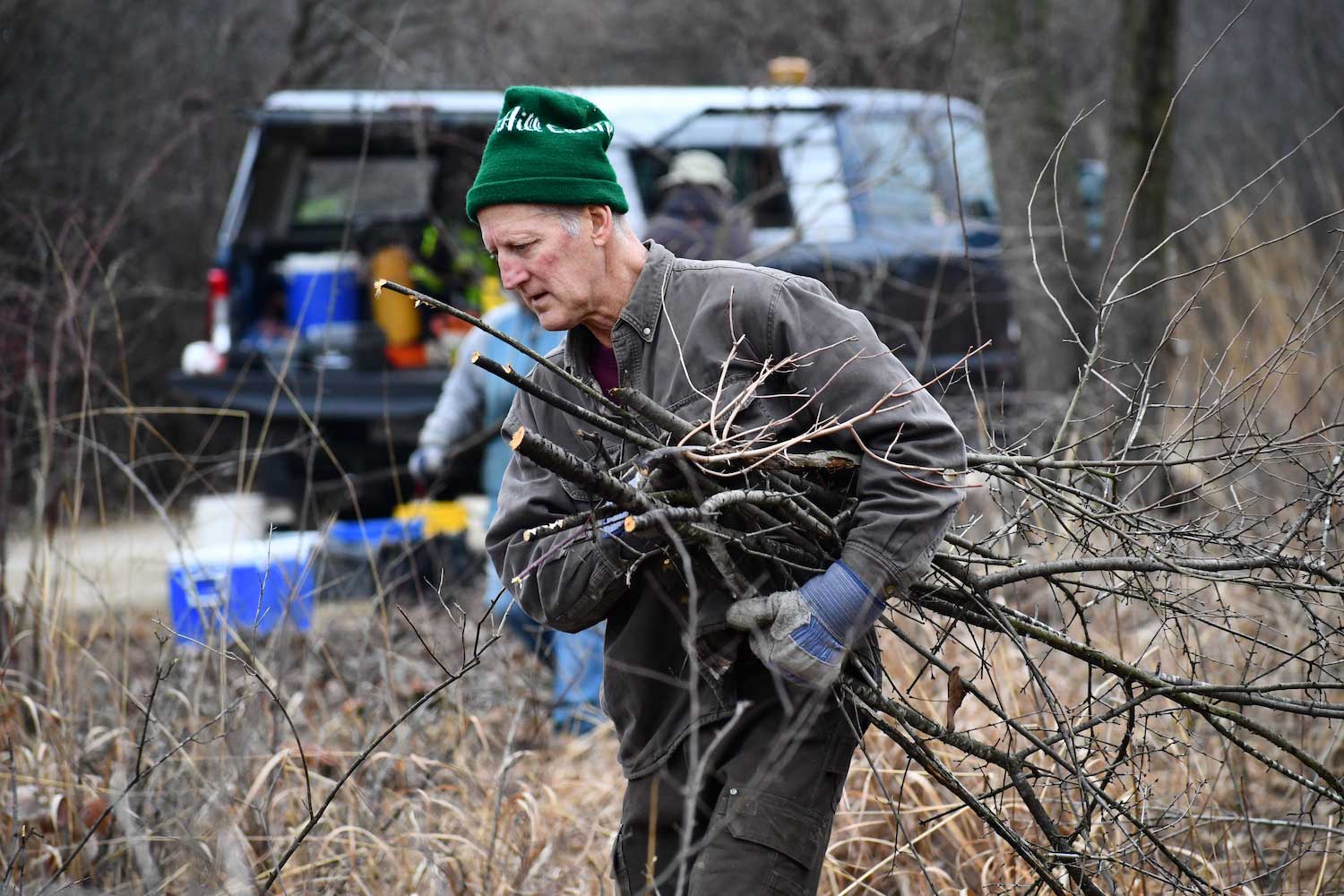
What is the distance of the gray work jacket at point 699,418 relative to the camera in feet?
7.17

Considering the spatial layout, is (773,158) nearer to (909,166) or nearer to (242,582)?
(909,166)

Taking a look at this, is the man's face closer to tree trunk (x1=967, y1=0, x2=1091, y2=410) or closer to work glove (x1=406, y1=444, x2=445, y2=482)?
work glove (x1=406, y1=444, x2=445, y2=482)

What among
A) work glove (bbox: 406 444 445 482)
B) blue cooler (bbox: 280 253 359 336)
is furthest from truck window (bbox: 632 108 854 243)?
work glove (bbox: 406 444 445 482)

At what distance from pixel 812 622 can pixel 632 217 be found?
4924 mm

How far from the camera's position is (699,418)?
2291 mm

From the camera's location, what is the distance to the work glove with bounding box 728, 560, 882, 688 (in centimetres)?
210

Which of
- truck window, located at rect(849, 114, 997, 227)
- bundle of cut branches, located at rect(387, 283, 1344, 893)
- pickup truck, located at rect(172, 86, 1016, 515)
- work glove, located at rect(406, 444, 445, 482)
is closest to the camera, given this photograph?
bundle of cut branches, located at rect(387, 283, 1344, 893)

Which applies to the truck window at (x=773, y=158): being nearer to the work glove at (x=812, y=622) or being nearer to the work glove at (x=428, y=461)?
the work glove at (x=428, y=461)

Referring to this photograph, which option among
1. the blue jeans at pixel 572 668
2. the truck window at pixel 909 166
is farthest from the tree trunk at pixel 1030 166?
the blue jeans at pixel 572 668

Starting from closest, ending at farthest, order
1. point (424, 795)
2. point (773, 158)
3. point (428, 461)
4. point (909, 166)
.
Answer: point (424, 795) < point (428, 461) < point (909, 166) < point (773, 158)

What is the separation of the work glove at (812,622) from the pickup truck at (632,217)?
4010 millimetres

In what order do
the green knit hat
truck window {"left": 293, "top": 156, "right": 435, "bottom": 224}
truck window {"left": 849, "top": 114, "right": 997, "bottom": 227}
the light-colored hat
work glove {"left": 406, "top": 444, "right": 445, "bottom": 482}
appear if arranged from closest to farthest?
the green knit hat → work glove {"left": 406, "top": 444, "right": 445, "bottom": 482} → the light-colored hat → truck window {"left": 849, "top": 114, "right": 997, "bottom": 227} → truck window {"left": 293, "top": 156, "right": 435, "bottom": 224}

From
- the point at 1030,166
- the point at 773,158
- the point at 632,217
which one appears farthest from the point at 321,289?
the point at 1030,166

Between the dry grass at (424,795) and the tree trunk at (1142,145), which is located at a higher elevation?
the tree trunk at (1142,145)
